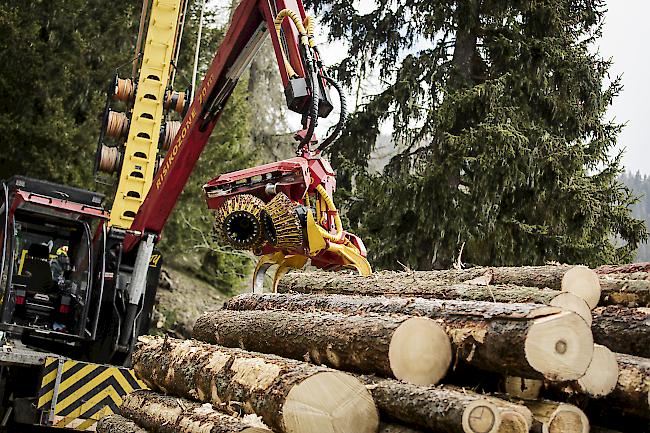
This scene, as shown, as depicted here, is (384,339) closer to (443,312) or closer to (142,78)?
(443,312)

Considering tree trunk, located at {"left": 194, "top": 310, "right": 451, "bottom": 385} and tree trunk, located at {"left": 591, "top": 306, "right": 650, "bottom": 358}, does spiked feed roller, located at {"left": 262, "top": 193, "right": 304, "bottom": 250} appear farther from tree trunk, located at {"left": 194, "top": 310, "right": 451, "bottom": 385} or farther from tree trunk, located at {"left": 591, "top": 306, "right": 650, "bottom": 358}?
tree trunk, located at {"left": 591, "top": 306, "right": 650, "bottom": 358}

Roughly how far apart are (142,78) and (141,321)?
117 inches

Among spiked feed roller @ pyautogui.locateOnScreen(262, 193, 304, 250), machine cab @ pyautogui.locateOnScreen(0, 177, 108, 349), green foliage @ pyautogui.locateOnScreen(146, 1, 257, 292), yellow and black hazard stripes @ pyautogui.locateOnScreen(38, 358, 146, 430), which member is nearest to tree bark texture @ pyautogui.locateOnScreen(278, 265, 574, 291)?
spiked feed roller @ pyautogui.locateOnScreen(262, 193, 304, 250)

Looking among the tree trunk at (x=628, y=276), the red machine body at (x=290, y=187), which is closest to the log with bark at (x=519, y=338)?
the tree trunk at (x=628, y=276)

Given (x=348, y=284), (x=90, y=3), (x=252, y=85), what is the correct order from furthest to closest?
(x=252, y=85) < (x=90, y=3) < (x=348, y=284)

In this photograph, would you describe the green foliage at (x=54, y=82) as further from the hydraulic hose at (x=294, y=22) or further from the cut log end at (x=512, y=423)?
the cut log end at (x=512, y=423)

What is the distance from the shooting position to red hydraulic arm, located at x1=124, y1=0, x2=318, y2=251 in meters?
6.33

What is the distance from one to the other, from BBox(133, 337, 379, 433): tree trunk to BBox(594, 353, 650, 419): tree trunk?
48.6 inches

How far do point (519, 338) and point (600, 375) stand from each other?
2.07 feet

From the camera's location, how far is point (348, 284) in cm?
565

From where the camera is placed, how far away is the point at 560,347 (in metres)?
3.40

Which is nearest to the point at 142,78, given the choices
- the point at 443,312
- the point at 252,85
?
the point at 443,312

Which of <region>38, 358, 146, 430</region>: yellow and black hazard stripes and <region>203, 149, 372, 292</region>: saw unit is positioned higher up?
<region>203, 149, 372, 292</region>: saw unit

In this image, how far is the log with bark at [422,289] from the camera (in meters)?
4.23
